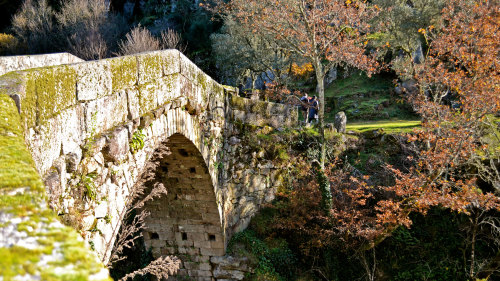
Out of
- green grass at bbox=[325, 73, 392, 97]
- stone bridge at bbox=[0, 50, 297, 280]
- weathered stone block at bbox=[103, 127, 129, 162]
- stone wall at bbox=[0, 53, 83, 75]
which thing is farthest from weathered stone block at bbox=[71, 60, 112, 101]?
green grass at bbox=[325, 73, 392, 97]

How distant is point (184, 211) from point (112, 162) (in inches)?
203

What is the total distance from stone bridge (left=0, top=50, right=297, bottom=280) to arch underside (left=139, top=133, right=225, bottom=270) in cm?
3

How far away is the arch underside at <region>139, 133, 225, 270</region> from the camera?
7.07 metres

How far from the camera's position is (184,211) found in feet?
26.5

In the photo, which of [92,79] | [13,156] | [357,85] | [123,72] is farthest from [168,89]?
[357,85]

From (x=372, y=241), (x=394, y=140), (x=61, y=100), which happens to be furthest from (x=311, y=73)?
(x=61, y=100)

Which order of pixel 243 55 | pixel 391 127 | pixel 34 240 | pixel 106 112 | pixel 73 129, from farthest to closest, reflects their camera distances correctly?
1. pixel 243 55
2. pixel 391 127
3. pixel 106 112
4. pixel 73 129
5. pixel 34 240

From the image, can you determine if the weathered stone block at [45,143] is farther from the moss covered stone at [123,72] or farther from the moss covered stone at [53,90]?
the moss covered stone at [123,72]

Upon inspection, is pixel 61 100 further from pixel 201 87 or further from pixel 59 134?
pixel 201 87

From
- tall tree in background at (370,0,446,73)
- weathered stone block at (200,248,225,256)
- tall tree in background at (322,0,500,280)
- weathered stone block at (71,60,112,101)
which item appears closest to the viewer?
weathered stone block at (71,60,112,101)

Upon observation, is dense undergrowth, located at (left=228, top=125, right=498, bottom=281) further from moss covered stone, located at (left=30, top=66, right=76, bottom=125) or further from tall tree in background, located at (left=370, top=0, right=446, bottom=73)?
tall tree in background, located at (left=370, top=0, right=446, bottom=73)

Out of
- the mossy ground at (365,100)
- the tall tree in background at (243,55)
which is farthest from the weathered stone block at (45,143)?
the tall tree in background at (243,55)

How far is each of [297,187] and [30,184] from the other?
850 centimetres

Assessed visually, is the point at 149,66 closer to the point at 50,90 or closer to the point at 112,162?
the point at 112,162
